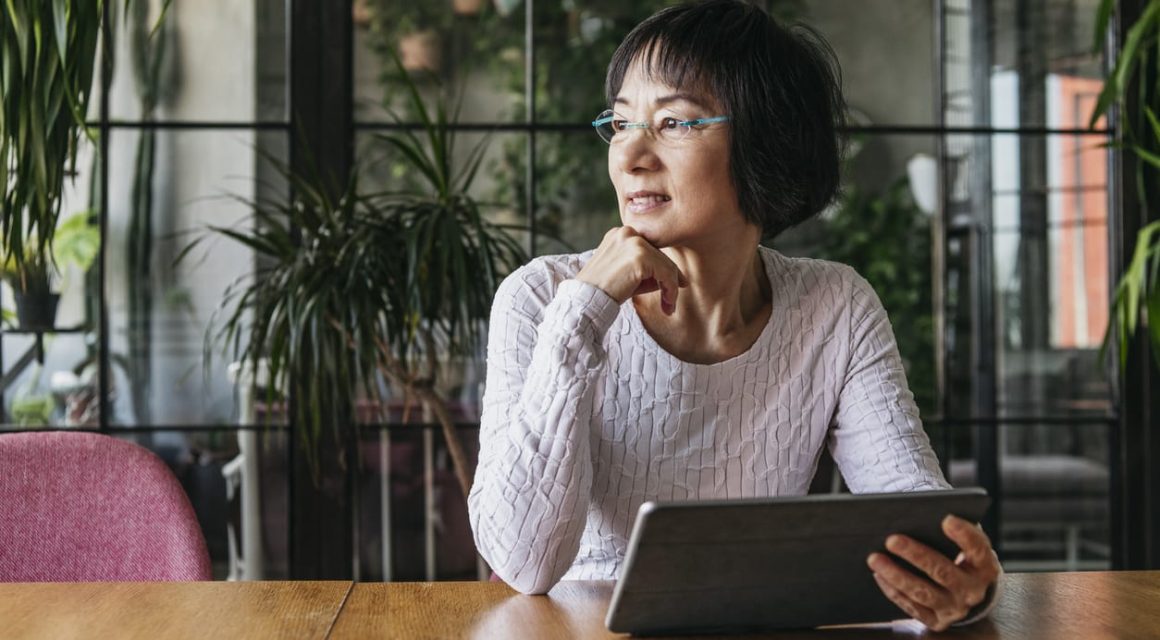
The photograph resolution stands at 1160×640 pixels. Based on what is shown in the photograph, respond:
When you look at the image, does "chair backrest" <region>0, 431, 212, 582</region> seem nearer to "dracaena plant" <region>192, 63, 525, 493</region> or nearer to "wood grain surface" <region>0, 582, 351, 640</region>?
"wood grain surface" <region>0, 582, 351, 640</region>

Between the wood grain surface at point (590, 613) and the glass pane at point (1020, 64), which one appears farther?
the glass pane at point (1020, 64)

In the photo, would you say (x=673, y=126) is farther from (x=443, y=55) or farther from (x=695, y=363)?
(x=443, y=55)

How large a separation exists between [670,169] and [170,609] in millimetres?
862

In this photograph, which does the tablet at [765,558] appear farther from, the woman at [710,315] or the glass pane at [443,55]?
the glass pane at [443,55]

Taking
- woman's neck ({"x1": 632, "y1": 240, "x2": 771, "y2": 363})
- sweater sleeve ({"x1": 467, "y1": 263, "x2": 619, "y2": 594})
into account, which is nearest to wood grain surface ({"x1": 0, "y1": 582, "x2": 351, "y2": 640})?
sweater sleeve ({"x1": 467, "y1": 263, "x2": 619, "y2": 594})

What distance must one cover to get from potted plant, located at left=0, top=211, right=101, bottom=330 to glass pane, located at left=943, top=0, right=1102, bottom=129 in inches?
93.1

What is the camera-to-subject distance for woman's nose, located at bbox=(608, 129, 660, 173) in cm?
167

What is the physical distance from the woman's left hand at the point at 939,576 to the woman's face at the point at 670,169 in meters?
0.66

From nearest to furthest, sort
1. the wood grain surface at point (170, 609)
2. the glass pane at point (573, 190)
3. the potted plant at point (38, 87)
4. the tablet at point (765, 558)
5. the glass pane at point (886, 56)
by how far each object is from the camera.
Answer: the tablet at point (765, 558)
the wood grain surface at point (170, 609)
the potted plant at point (38, 87)
the glass pane at point (573, 190)
the glass pane at point (886, 56)

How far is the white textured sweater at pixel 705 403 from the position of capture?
156 centimetres

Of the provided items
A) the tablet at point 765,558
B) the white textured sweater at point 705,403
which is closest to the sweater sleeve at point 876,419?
the white textured sweater at point 705,403

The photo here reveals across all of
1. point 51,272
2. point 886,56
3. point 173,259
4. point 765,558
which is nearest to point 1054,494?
point 886,56

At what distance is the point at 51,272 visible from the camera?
3.12 m

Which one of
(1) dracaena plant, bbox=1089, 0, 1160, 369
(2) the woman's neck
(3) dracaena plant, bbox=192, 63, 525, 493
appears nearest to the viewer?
(2) the woman's neck
